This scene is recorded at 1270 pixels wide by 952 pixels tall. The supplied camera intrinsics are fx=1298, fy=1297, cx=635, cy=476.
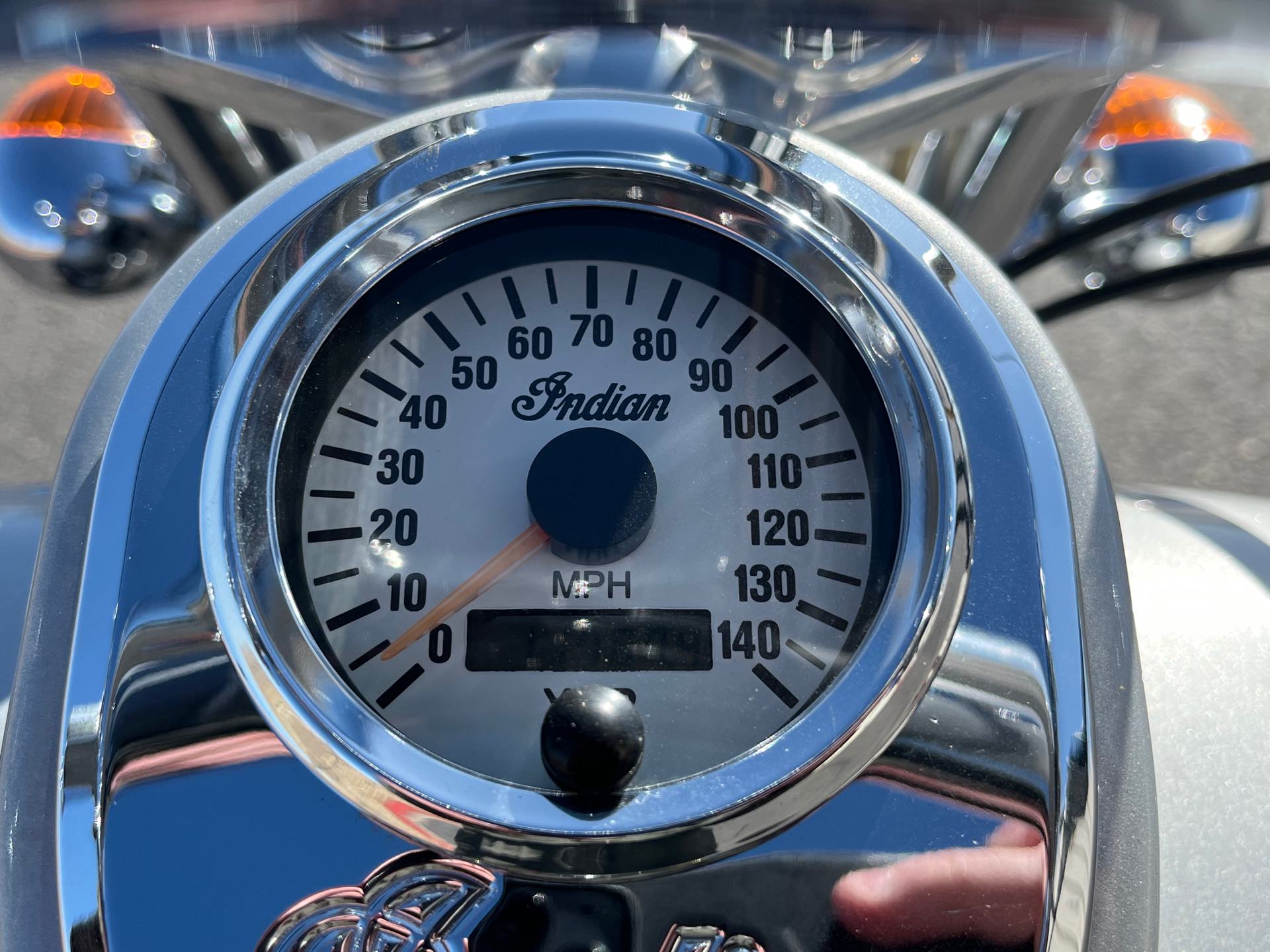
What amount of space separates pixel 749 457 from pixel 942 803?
0.99 feet

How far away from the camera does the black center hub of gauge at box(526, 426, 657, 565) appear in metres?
0.98

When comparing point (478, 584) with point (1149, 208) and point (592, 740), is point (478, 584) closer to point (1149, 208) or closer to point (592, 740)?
point (592, 740)

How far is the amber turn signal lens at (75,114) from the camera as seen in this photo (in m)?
1.59

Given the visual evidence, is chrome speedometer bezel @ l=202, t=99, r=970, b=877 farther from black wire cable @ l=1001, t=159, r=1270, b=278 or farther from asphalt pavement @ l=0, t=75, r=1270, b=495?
asphalt pavement @ l=0, t=75, r=1270, b=495

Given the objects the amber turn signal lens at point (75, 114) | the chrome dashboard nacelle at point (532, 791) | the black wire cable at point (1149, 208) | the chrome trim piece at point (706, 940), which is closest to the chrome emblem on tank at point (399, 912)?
the chrome dashboard nacelle at point (532, 791)

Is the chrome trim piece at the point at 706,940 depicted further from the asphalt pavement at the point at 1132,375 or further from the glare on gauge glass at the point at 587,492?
the asphalt pavement at the point at 1132,375

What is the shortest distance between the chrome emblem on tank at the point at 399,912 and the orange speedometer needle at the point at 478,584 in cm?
18

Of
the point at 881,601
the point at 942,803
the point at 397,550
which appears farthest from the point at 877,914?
the point at 397,550

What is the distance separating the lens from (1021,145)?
1.56 m

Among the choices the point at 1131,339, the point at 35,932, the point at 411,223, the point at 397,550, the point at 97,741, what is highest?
the point at 1131,339

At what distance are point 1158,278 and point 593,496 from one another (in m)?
0.84

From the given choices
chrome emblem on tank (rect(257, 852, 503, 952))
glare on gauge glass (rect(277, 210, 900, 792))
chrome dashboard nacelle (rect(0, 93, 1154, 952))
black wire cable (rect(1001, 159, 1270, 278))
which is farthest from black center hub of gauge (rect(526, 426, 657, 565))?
black wire cable (rect(1001, 159, 1270, 278))

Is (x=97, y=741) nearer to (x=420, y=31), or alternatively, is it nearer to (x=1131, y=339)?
(x=420, y=31)

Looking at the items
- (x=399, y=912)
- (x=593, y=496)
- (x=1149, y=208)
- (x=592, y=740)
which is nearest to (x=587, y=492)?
(x=593, y=496)
